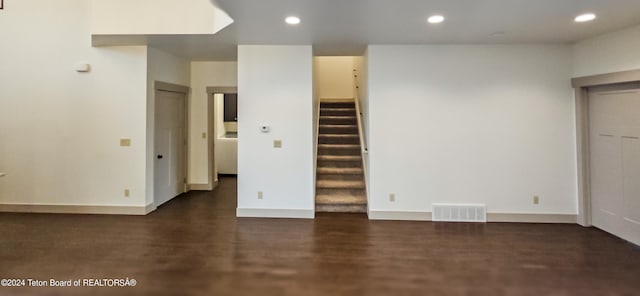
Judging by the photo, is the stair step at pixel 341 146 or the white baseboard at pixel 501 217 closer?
the white baseboard at pixel 501 217

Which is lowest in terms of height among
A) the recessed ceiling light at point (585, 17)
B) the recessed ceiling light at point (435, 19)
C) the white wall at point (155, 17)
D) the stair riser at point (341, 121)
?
the stair riser at point (341, 121)

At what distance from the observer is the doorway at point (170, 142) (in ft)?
17.3

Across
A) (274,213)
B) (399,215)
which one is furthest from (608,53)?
(274,213)

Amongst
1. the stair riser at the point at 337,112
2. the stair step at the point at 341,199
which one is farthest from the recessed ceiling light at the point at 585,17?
the stair riser at the point at 337,112

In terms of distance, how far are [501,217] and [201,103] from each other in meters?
→ 5.41

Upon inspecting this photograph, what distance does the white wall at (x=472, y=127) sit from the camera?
14.7 feet

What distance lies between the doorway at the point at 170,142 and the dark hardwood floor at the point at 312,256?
3.15 ft

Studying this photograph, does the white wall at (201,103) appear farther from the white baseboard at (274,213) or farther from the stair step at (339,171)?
the stair step at (339,171)

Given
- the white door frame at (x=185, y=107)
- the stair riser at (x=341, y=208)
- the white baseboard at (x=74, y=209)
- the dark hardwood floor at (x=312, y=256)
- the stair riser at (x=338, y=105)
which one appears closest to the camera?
the dark hardwood floor at (x=312, y=256)

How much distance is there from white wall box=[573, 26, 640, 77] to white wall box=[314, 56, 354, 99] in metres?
4.75

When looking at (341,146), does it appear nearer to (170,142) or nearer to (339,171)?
(339,171)

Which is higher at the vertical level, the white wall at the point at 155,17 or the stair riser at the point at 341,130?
the white wall at the point at 155,17

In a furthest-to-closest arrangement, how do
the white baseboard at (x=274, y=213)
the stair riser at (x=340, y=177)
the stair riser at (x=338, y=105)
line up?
the stair riser at (x=338, y=105)
the stair riser at (x=340, y=177)
the white baseboard at (x=274, y=213)

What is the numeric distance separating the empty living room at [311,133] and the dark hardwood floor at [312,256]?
5 cm
